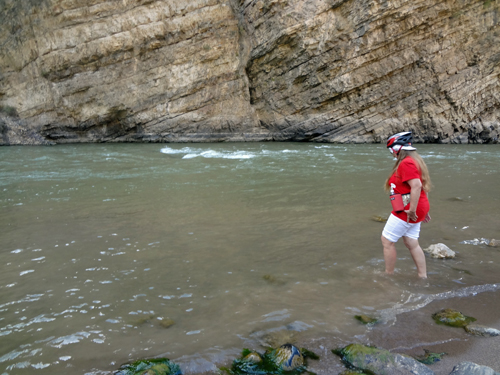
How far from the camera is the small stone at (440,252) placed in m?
4.39

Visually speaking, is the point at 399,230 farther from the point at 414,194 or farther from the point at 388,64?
the point at 388,64

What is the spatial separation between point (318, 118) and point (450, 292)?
19175 millimetres

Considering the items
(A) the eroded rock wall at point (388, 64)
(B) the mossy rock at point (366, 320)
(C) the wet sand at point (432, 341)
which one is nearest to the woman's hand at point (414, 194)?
(C) the wet sand at point (432, 341)

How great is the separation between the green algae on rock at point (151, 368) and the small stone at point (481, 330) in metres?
2.13

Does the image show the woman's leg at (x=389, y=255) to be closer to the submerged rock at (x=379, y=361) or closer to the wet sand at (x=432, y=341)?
the wet sand at (x=432, y=341)

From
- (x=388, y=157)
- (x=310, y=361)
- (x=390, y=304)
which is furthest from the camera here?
(x=388, y=157)

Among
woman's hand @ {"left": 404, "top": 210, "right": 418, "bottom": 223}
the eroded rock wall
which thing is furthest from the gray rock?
the eroded rock wall

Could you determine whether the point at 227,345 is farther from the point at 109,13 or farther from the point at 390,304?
the point at 109,13

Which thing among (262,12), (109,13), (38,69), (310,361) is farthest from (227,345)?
(38,69)

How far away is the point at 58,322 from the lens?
3.13 meters

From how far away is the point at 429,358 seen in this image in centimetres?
260

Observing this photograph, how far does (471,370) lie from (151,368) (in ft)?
6.32

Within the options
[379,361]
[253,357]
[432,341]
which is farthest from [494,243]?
[253,357]

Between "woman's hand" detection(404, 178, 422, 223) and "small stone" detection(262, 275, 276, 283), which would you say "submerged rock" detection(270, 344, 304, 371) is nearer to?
"small stone" detection(262, 275, 276, 283)
